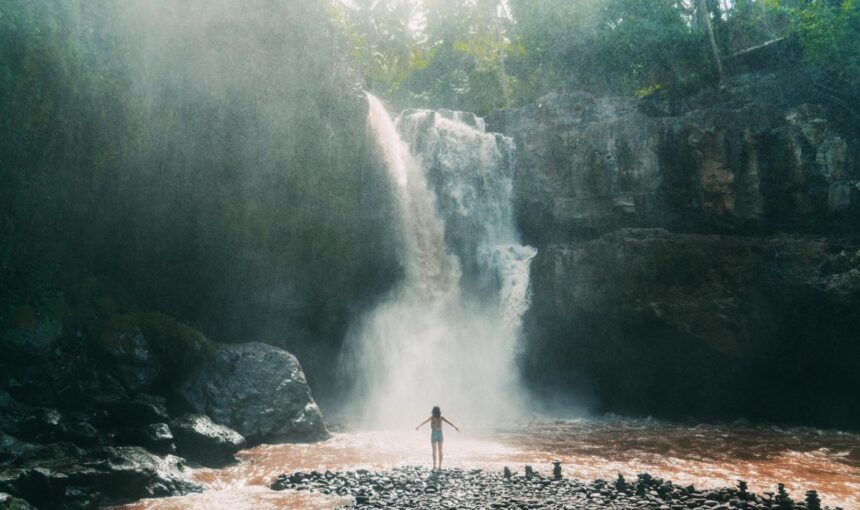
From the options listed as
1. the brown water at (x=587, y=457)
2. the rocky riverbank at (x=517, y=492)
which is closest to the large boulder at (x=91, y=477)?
the brown water at (x=587, y=457)

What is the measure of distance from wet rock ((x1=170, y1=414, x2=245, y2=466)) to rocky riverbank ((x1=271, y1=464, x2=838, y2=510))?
2.57 meters

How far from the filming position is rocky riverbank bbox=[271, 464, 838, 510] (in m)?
10.3

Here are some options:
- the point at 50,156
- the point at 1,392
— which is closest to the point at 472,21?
the point at 50,156

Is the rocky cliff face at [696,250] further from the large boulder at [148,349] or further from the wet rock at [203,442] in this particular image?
the wet rock at [203,442]

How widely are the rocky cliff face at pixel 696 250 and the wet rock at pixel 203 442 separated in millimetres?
14407

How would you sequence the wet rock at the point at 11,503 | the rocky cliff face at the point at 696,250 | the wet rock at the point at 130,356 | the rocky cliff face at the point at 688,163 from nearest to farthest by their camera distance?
the wet rock at the point at 11,503 < the wet rock at the point at 130,356 < the rocky cliff face at the point at 696,250 < the rocky cliff face at the point at 688,163

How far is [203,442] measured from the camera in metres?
14.6

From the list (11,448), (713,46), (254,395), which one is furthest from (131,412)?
(713,46)

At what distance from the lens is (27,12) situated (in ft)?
53.4

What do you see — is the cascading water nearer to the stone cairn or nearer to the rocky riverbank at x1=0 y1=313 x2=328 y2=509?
the rocky riverbank at x1=0 y1=313 x2=328 y2=509

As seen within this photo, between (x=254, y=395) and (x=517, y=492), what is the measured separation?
30.6ft

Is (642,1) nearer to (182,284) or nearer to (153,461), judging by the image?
(182,284)

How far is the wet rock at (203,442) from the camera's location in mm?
14547

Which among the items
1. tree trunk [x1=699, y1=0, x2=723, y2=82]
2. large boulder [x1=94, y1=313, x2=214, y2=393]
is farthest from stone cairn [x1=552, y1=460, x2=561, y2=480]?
tree trunk [x1=699, y1=0, x2=723, y2=82]
